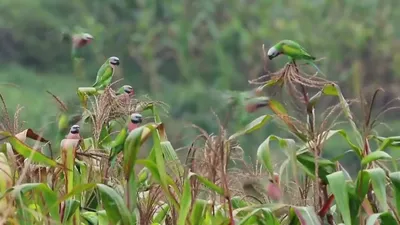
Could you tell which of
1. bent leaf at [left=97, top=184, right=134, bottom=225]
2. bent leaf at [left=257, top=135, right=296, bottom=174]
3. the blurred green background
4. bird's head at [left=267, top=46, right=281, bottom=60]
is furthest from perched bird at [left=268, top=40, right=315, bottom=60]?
the blurred green background

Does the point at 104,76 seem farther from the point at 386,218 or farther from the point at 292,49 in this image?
the point at 386,218

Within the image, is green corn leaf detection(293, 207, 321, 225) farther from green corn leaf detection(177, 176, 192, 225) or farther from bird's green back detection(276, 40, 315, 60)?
bird's green back detection(276, 40, 315, 60)

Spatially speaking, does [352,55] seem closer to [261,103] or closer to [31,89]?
[31,89]

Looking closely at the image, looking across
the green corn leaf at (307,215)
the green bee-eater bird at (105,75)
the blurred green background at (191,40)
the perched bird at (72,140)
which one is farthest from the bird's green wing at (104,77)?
the blurred green background at (191,40)

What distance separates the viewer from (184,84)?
10.8m

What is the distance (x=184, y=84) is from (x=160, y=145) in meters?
9.99

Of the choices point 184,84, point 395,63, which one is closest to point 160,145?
point 395,63

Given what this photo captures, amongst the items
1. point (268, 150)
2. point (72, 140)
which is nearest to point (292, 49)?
point (268, 150)

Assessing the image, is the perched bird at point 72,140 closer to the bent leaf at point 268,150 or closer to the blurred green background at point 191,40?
the bent leaf at point 268,150

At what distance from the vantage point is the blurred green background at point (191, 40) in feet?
31.0

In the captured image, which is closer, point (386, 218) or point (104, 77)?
point (386, 218)

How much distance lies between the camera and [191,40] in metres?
10.8

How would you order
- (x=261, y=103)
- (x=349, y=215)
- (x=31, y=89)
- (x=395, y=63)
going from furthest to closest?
(x=31, y=89)
(x=395, y=63)
(x=261, y=103)
(x=349, y=215)

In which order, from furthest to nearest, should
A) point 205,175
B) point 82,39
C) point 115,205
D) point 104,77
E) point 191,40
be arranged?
point 191,40
point 82,39
point 104,77
point 205,175
point 115,205
